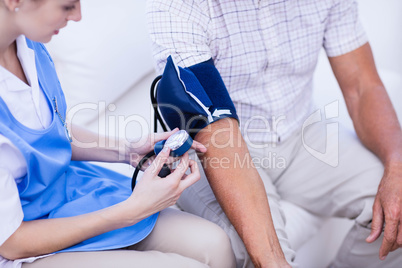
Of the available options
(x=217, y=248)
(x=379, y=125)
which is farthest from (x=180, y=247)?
(x=379, y=125)

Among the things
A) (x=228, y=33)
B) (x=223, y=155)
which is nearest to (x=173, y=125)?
(x=223, y=155)

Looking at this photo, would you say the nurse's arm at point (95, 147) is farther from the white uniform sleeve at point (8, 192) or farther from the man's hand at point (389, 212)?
Answer: the man's hand at point (389, 212)

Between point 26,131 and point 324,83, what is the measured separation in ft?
4.33

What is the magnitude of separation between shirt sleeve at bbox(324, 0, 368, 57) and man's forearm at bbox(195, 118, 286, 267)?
461 millimetres

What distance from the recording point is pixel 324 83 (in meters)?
1.93

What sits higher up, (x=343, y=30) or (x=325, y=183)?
(x=343, y=30)

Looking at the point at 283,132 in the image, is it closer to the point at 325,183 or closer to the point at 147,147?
the point at 325,183

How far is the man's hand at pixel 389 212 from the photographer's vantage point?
1222 mm

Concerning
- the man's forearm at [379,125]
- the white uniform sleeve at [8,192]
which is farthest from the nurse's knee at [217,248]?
the man's forearm at [379,125]

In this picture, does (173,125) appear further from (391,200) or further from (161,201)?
(391,200)

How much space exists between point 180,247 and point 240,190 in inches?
7.8

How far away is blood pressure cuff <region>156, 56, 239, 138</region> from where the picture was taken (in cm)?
112

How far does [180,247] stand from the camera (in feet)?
3.45

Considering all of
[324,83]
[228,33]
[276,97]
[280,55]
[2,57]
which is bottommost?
[324,83]
